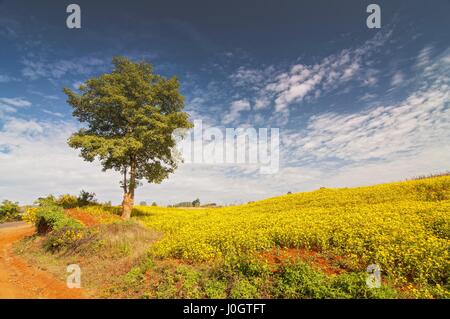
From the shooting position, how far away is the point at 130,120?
2077 centimetres

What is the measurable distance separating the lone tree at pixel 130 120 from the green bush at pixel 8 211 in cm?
1344

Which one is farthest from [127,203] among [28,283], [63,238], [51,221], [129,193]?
[28,283]

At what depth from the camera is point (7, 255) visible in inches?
502

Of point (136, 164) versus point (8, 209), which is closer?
point (136, 164)

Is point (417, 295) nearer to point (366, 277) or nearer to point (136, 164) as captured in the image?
point (366, 277)

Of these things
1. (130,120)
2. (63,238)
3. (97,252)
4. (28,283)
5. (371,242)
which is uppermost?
(130,120)

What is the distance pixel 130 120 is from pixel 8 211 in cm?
1819

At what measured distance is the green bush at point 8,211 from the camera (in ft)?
86.2

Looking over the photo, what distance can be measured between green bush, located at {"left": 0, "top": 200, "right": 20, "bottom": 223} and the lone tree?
44.1 feet

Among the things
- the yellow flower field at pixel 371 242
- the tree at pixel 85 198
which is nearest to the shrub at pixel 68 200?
the tree at pixel 85 198

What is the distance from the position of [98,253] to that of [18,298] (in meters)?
3.89

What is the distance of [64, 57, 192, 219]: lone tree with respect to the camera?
65.3ft

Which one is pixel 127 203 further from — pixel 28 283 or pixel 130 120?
pixel 28 283
